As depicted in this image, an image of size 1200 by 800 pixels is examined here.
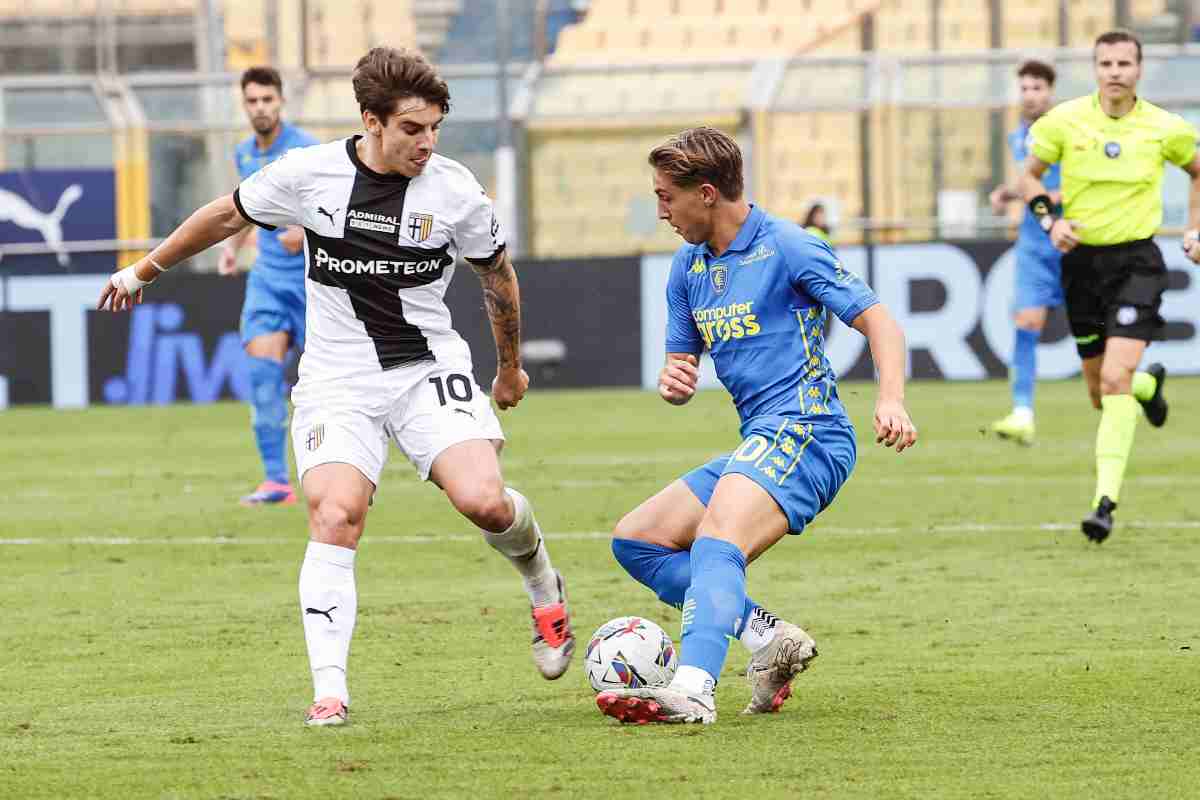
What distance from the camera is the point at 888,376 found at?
532 cm

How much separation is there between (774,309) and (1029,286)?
8218 mm

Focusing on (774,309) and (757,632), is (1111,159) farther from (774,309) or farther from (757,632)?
(757,632)

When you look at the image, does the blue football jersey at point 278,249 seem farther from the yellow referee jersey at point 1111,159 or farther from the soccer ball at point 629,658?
the soccer ball at point 629,658

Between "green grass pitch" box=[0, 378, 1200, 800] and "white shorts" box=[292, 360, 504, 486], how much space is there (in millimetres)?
689

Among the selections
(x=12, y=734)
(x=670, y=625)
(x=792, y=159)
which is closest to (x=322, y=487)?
(x=12, y=734)

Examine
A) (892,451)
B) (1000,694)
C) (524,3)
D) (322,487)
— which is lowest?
(892,451)

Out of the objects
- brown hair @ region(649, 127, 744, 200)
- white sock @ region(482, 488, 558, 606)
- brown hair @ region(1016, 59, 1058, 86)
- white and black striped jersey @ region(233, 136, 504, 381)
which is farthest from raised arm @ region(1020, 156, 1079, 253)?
brown hair @ region(649, 127, 744, 200)

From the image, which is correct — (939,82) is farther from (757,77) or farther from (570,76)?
(570,76)

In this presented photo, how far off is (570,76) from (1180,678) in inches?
683

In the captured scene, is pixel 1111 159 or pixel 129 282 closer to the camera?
pixel 129 282

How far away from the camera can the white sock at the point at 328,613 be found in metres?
5.39

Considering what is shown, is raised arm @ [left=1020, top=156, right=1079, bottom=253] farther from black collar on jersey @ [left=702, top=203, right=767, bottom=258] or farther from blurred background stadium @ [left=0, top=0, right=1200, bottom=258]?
blurred background stadium @ [left=0, top=0, right=1200, bottom=258]

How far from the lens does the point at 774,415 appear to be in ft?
18.5

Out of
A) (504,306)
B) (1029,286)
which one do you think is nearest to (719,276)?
(504,306)
